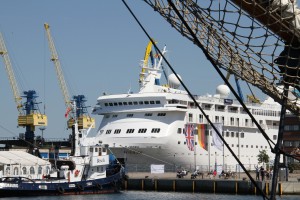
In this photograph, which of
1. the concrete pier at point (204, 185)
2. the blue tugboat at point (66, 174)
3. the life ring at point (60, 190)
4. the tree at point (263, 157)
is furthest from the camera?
the tree at point (263, 157)

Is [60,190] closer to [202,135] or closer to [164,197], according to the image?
[164,197]

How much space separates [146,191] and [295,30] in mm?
42536

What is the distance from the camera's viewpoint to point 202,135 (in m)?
67.6

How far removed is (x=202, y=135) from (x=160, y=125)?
5.37m

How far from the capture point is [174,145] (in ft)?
208

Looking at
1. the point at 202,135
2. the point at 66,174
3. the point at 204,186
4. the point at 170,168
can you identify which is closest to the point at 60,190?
the point at 66,174

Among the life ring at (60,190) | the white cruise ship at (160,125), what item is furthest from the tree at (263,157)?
the life ring at (60,190)

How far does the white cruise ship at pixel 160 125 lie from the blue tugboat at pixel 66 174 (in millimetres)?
10381

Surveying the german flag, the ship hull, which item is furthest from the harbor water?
the german flag

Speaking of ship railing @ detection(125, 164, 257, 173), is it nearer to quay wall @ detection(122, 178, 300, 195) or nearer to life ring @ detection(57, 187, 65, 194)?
quay wall @ detection(122, 178, 300, 195)

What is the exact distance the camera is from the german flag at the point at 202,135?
67.0m

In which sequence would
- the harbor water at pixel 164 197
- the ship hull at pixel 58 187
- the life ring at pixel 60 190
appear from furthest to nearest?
the life ring at pixel 60 190, the ship hull at pixel 58 187, the harbor water at pixel 164 197

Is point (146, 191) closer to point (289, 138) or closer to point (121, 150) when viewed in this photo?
point (121, 150)

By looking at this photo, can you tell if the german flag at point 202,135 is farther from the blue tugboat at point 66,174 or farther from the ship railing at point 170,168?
the blue tugboat at point 66,174
